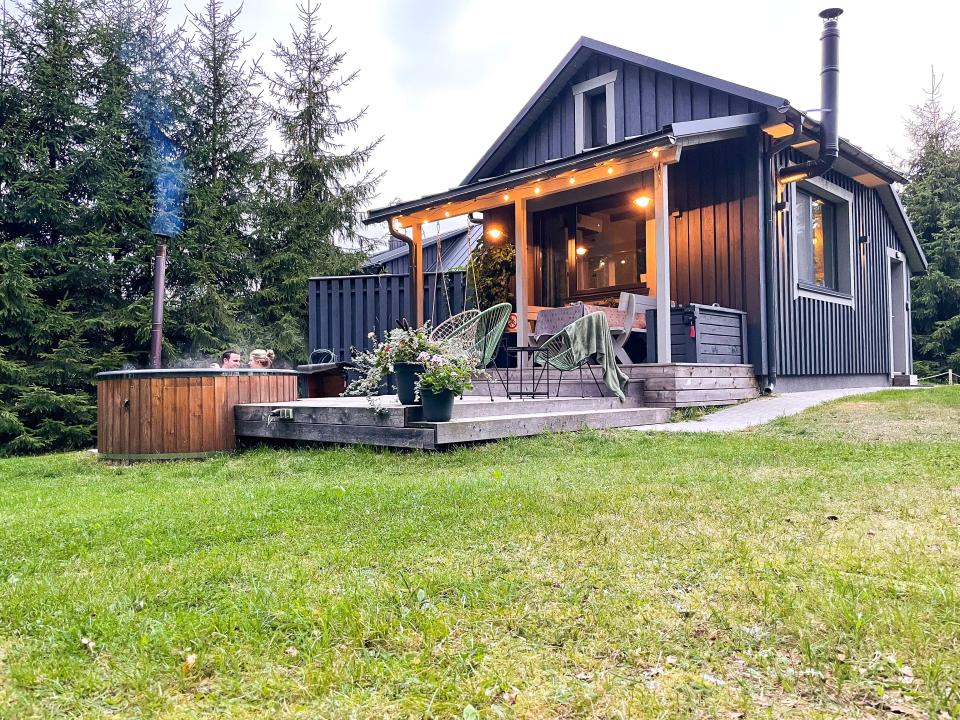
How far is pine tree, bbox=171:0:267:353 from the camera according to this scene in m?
10.9

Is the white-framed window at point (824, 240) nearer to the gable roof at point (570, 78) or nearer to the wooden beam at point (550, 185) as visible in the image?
the gable roof at point (570, 78)

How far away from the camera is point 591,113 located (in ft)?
31.5

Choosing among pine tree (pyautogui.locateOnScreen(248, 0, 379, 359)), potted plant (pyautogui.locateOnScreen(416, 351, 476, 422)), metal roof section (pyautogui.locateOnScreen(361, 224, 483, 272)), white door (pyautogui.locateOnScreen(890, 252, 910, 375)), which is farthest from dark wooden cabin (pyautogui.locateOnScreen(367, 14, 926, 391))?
pine tree (pyautogui.locateOnScreen(248, 0, 379, 359))

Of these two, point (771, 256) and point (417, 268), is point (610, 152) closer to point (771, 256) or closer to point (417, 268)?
point (771, 256)

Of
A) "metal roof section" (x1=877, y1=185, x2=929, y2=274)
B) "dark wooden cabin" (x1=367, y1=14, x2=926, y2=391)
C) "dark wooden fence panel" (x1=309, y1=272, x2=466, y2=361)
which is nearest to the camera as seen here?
"dark wooden cabin" (x1=367, y1=14, x2=926, y2=391)

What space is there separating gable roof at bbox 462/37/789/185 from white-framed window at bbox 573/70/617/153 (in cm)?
31

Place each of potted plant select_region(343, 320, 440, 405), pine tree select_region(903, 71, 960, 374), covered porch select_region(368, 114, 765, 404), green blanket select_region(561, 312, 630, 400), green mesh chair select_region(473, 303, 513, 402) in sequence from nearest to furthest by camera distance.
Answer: potted plant select_region(343, 320, 440, 405) < green blanket select_region(561, 312, 630, 400) < green mesh chair select_region(473, 303, 513, 402) < covered porch select_region(368, 114, 765, 404) < pine tree select_region(903, 71, 960, 374)

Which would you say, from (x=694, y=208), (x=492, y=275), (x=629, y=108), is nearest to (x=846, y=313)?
(x=694, y=208)

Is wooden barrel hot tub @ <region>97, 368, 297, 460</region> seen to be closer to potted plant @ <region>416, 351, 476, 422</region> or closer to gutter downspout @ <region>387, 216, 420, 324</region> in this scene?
potted plant @ <region>416, 351, 476, 422</region>

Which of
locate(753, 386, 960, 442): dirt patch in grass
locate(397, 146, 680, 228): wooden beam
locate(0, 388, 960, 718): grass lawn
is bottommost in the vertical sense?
locate(0, 388, 960, 718): grass lawn

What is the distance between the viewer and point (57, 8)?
33.1 feet

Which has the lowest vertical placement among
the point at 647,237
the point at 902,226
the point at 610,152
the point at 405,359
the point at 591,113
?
the point at 405,359

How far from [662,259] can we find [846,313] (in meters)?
4.76

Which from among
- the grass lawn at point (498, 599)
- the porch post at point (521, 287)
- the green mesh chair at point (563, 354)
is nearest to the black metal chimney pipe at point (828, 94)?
the porch post at point (521, 287)
